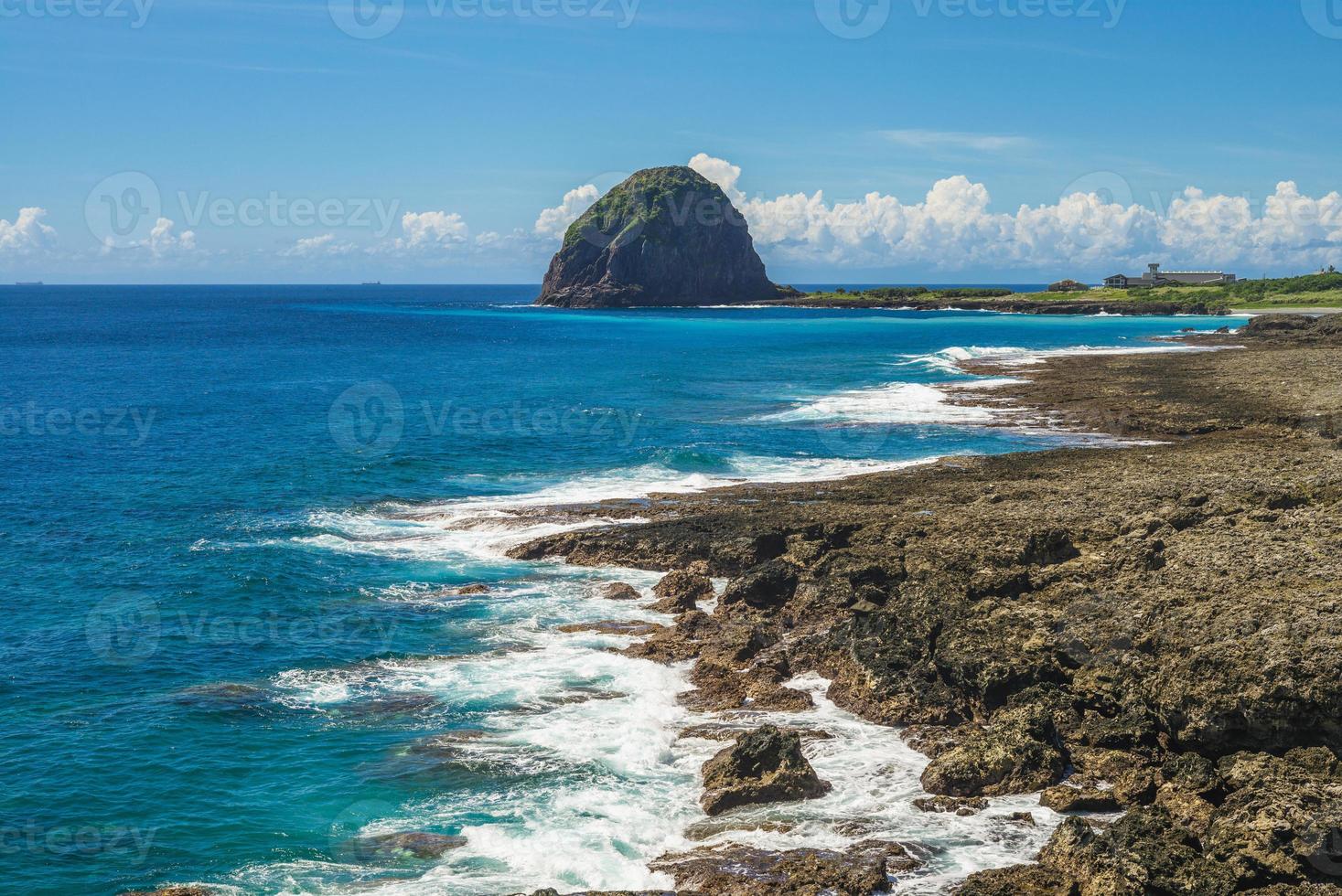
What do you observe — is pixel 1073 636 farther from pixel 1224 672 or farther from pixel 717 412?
pixel 717 412

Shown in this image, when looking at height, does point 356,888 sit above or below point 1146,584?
below

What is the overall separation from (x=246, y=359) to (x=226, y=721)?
94494 mm

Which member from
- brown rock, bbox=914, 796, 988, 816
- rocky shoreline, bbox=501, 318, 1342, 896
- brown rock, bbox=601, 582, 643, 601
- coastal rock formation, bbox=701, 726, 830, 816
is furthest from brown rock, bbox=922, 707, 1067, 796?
brown rock, bbox=601, 582, 643, 601

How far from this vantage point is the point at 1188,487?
1107 inches

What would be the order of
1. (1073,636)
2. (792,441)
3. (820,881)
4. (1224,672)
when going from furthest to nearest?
(792,441) < (1073,636) < (1224,672) < (820,881)

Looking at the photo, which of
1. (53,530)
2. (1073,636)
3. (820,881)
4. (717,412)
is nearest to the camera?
(820,881)

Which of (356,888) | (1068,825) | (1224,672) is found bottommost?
(356,888)

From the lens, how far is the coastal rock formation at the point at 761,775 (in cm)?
1777

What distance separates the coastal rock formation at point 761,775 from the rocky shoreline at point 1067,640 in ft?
0.80

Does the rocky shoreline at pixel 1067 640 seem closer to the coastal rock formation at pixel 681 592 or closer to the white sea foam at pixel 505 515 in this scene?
the coastal rock formation at pixel 681 592

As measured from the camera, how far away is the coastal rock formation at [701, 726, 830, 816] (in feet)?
58.3

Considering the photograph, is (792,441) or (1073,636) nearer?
(1073,636)

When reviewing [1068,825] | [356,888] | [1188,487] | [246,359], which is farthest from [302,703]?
[246,359]

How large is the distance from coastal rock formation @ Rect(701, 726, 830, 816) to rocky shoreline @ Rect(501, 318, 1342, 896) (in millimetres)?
245
